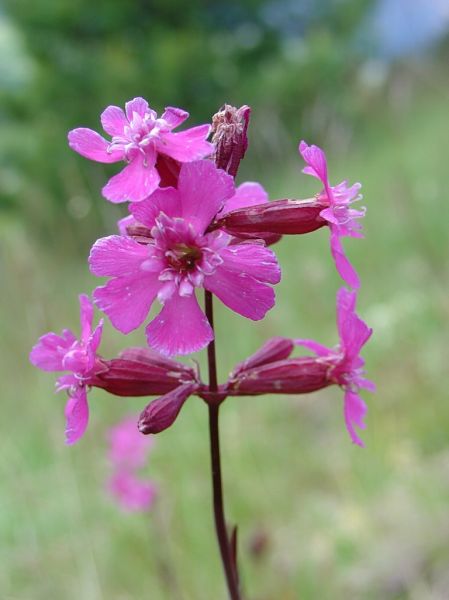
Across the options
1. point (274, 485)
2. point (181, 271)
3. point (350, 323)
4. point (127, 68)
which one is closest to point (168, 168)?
point (181, 271)

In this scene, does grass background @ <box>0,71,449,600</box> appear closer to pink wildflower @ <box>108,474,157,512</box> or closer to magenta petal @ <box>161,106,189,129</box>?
pink wildflower @ <box>108,474,157,512</box>

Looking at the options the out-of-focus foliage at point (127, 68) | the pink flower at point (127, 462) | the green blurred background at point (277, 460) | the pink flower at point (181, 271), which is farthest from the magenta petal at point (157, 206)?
the out-of-focus foliage at point (127, 68)

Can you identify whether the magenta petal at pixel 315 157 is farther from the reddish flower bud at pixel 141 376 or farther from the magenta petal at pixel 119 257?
the reddish flower bud at pixel 141 376

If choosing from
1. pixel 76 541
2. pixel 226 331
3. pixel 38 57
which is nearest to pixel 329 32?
pixel 38 57

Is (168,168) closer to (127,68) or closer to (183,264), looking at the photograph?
(183,264)

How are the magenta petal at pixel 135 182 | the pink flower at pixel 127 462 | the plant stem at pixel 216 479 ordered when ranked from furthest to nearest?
the pink flower at pixel 127 462
the plant stem at pixel 216 479
the magenta petal at pixel 135 182

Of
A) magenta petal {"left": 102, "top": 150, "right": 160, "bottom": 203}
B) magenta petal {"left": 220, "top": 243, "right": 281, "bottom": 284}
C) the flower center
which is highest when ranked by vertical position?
magenta petal {"left": 102, "top": 150, "right": 160, "bottom": 203}

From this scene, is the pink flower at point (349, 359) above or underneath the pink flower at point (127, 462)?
above

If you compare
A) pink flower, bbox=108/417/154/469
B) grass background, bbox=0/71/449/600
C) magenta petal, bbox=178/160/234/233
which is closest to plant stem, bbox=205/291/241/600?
magenta petal, bbox=178/160/234/233
